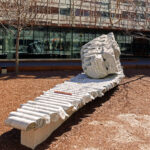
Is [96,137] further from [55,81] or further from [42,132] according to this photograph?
[55,81]

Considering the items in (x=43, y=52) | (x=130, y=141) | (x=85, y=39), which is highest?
(x=85, y=39)

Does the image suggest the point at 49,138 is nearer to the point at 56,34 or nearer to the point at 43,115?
Result: the point at 43,115

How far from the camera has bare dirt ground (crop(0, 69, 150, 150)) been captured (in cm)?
503

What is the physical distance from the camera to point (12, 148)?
4.80 meters

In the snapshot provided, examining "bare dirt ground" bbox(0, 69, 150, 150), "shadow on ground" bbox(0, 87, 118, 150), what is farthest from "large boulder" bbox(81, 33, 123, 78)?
"shadow on ground" bbox(0, 87, 118, 150)

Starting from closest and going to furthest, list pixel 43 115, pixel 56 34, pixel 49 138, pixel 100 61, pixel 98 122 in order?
pixel 43 115 < pixel 49 138 < pixel 98 122 < pixel 100 61 < pixel 56 34

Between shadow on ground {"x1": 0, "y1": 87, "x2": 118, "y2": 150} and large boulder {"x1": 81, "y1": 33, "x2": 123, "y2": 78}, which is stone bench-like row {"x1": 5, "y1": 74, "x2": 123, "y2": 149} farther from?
large boulder {"x1": 81, "y1": 33, "x2": 123, "y2": 78}

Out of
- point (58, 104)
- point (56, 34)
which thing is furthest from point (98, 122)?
point (56, 34)

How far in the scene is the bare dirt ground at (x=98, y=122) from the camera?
5.03 m

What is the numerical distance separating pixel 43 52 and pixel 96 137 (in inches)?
576

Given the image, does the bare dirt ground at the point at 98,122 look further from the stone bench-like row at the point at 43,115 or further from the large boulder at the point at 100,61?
the large boulder at the point at 100,61

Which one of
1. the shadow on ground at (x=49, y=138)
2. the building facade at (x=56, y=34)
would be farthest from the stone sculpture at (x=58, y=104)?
the building facade at (x=56, y=34)

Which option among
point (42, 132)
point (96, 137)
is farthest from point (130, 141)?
point (42, 132)

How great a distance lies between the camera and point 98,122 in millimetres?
6355
